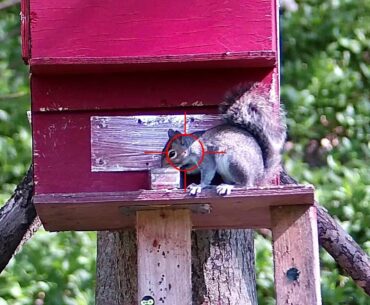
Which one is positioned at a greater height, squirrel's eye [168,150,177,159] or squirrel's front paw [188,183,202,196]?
squirrel's eye [168,150,177,159]

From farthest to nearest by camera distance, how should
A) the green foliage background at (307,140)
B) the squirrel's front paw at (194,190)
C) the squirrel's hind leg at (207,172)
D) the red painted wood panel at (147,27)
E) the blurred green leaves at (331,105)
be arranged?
1. the blurred green leaves at (331,105)
2. the green foliage background at (307,140)
3. the red painted wood panel at (147,27)
4. the squirrel's hind leg at (207,172)
5. the squirrel's front paw at (194,190)

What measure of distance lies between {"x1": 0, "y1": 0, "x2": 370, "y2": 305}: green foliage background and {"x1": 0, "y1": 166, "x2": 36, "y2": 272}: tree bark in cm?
143

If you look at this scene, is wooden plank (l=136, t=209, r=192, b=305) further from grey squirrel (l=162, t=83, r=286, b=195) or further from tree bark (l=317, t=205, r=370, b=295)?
tree bark (l=317, t=205, r=370, b=295)

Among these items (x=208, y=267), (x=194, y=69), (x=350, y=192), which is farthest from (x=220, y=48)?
(x=350, y=192)

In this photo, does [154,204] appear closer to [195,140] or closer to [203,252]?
[195,140]

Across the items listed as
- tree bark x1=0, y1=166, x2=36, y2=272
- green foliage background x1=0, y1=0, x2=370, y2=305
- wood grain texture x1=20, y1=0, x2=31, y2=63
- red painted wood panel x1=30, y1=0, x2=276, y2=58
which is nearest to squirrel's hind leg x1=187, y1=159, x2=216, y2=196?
red painted wood panel x1=30, y1=0, x2=276, y2=58

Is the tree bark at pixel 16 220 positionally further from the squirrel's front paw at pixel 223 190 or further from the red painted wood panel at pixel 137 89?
the squirrel's front paw at pixel 223 190

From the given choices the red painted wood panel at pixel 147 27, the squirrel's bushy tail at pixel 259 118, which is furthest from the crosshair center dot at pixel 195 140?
the red painted wood panel at pixel 147 27

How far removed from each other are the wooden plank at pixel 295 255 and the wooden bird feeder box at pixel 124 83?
12 centimetres

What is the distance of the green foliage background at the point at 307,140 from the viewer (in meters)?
5.70

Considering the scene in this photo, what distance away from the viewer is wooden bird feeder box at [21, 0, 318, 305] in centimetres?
341

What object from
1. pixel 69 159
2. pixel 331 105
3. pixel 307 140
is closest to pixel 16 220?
pixel 69 159

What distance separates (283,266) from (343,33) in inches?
185

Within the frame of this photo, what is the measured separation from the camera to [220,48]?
3414 mm
